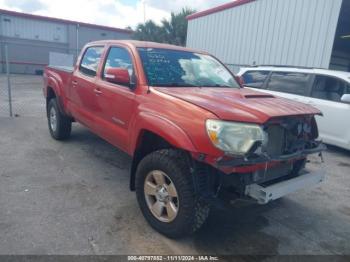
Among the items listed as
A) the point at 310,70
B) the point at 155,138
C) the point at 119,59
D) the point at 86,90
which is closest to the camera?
the point at 155,138

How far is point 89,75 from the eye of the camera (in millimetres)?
4617

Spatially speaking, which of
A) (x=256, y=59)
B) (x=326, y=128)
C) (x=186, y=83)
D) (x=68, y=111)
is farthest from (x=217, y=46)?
(x=186, y=83)

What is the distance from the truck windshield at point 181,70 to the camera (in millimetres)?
3588

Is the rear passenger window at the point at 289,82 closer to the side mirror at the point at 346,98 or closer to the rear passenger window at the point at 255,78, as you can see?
the rear passenger window at the point at 255,78

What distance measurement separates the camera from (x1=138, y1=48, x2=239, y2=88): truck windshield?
359 centimetres

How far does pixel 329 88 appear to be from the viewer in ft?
21.9

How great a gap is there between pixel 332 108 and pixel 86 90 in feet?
16.1

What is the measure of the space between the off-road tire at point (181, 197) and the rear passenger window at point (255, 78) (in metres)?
5.54

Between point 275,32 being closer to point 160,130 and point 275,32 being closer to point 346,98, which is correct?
point 346,98

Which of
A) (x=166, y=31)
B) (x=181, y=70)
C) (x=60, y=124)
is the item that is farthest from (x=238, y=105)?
(x=166, y=31)

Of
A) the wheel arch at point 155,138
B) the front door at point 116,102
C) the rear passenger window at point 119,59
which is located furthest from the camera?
the rear passenger window at point 119,59

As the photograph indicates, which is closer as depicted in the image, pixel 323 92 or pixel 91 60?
pixel 91 60

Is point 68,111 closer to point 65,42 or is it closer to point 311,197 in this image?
point 311,197

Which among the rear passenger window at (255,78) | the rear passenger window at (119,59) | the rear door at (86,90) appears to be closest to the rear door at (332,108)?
Result: the rear passenger window at (255,78)
